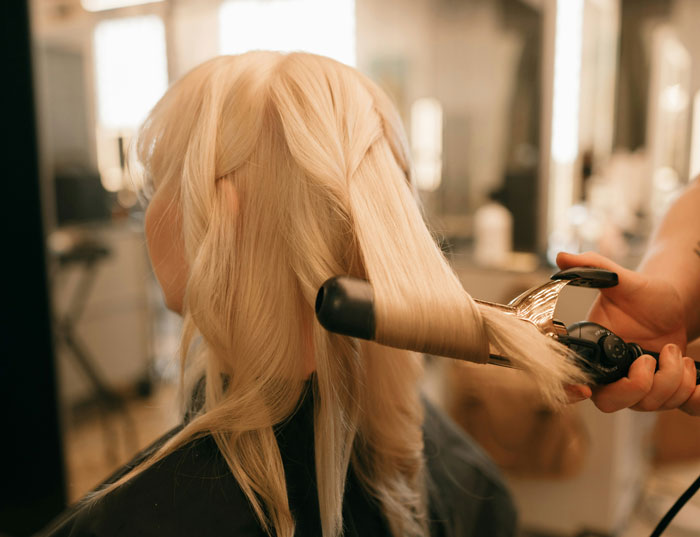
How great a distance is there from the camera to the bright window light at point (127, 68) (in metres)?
2.21

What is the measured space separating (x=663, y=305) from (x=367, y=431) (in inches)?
17.4

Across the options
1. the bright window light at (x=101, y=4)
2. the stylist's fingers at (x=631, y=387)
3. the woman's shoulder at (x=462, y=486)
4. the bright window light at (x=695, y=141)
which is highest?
the bright window light at (x=101, y=4)

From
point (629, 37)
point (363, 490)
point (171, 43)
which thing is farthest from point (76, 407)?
point (629, 37)

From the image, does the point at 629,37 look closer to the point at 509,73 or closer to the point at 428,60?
the point at 509,73

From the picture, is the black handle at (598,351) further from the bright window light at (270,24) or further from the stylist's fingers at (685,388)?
the bright window light at (270,24)

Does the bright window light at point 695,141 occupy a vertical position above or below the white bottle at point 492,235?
above

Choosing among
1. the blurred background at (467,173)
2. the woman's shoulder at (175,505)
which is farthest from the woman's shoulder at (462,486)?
the blurred background at (467,173)

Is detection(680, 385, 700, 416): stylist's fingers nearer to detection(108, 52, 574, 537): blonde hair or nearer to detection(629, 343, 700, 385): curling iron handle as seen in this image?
detection(629, 343, 700, 385): curling iron handle

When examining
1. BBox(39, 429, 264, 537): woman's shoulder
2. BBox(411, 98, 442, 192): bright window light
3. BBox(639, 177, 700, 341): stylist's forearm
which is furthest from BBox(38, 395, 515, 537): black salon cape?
BBox(411, 98, 442, 192): bright window light

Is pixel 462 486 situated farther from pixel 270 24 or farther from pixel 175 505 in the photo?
pixel 270 24

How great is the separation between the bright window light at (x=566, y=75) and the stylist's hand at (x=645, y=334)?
6.74 ft

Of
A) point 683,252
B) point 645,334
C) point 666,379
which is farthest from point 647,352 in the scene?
point 683,252

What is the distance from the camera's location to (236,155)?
2.16 feet

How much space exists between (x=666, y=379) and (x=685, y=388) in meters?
0.04
